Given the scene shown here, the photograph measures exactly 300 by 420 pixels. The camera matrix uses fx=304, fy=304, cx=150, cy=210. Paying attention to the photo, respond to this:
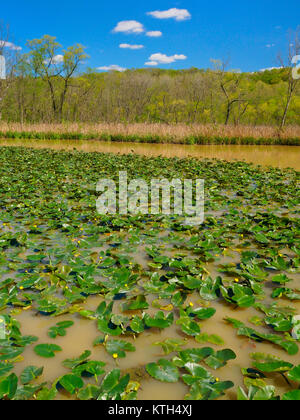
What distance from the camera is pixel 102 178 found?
5203mm

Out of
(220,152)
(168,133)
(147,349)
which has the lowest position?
(147,349)

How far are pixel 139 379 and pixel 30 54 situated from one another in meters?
34.8

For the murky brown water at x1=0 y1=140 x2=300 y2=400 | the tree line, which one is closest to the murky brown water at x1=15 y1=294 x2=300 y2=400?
the murky brown water at x1=0 y1=140 x2=300 y2=400

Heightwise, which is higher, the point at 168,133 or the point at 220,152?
the point at 168,133

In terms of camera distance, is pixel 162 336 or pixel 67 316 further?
pixel 67 316

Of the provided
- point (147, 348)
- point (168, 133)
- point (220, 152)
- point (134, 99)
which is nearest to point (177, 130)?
point (168, 133)

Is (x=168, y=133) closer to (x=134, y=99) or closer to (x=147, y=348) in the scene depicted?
(x=147, y=348)

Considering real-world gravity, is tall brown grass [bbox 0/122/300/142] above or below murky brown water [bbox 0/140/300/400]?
above

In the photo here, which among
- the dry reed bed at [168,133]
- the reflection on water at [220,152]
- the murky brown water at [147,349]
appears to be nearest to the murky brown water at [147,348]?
the murky brown water at [147,349]

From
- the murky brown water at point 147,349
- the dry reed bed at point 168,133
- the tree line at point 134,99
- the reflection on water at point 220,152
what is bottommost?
the murky brown water at point 147,349

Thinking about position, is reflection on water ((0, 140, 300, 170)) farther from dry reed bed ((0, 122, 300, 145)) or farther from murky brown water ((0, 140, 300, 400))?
murky brown water ((0, 140, 300, 400))

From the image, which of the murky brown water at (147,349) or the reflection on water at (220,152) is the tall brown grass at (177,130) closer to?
the reflection on water at (220,152)
